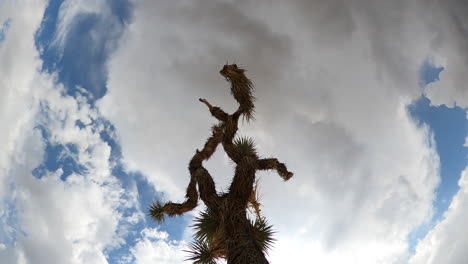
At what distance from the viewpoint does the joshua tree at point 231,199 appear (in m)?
5.63

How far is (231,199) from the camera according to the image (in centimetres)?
635

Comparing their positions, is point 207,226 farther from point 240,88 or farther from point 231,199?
point 240,88

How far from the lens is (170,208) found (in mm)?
7418

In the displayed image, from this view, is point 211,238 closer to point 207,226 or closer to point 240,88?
→ point 207,226

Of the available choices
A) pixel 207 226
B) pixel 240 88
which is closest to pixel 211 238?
pixel 207 226

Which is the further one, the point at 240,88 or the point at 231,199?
the point at 240,88

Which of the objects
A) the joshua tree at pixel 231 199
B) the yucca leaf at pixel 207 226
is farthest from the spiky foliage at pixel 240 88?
the yucca leaf at pixel 207 226

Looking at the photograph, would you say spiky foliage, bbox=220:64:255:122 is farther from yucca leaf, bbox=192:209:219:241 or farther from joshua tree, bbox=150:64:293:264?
yucca leaf, bbox=192:209:219:241

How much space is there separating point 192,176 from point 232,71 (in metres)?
2.87

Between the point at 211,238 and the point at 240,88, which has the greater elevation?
the point at 240,88

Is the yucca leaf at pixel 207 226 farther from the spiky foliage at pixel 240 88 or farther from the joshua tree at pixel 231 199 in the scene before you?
the spiky foliage at pixel 240 88

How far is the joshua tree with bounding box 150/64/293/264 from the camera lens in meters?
5.63

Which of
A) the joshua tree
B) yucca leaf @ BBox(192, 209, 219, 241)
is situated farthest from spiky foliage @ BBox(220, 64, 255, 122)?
yucca leaf @ BBox(192, 209, 219, 241)

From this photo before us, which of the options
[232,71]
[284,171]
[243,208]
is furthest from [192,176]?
[232,71]
